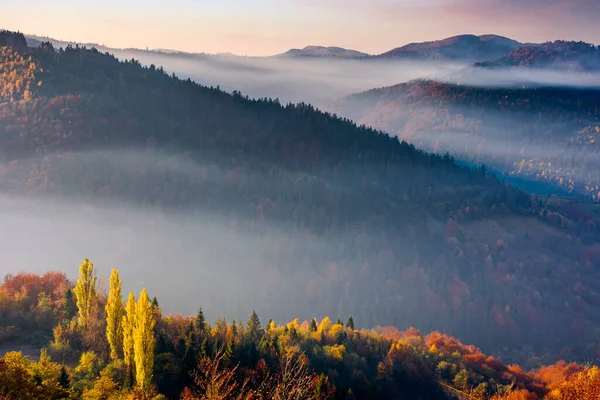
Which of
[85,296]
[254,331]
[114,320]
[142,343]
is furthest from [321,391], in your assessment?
[254,331]

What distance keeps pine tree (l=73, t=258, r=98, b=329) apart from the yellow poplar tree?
745cm

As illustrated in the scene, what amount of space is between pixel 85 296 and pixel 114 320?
9739mm

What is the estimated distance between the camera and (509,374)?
454 ft

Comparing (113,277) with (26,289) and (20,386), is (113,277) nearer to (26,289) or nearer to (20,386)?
(20,386)

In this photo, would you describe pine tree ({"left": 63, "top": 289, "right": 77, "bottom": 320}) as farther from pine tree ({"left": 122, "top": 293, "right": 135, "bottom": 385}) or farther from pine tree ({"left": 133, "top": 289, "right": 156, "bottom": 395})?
pine tree ({"left": 133, "top": 289, "right": 156, "bottom": 395})

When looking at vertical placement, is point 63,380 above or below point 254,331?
above

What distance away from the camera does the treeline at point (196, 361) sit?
54969 mm

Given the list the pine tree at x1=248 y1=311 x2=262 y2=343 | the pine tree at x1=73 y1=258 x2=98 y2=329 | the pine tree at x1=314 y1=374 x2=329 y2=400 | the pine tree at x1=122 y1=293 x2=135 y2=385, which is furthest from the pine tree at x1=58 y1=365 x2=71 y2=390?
the pine tree at x1=248 y1=311 x2=262 y2=343

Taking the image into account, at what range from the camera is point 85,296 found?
259 ft

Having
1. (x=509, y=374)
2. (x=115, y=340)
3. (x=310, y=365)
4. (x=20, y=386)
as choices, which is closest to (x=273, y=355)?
(x=310, y=365)

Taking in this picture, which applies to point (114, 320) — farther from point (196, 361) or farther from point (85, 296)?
point (196, 361)

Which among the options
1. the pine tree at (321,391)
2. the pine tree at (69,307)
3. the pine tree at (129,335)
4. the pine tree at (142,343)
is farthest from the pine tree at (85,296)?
the pine tree at (321,391)

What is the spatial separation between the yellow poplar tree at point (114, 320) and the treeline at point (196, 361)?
0.12 metres

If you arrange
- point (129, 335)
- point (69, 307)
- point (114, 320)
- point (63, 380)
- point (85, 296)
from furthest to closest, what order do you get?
point (69, 307) → point (85, 296) → point (114, 320) → point (129, 335) → point (63, 380)
